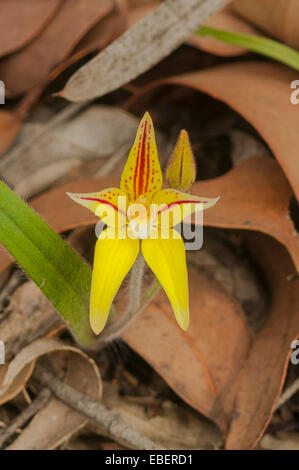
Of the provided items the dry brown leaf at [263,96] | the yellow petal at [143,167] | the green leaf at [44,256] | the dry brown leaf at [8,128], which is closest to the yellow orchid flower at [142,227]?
the yellow petal at [143,167]

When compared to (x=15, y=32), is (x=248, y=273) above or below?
below

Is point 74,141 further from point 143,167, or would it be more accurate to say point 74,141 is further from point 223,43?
point 143,167

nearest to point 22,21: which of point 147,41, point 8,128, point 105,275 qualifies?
point 8,128

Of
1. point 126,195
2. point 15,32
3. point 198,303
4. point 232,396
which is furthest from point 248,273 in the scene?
point 15,32

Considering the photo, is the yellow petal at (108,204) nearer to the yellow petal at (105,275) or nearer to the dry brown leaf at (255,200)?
the yellow petal at (105,275)

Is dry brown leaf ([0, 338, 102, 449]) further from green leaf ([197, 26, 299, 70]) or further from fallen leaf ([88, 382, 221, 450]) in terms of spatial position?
green leaf ([197, 26, 299, 70])
